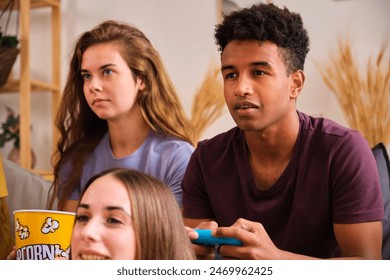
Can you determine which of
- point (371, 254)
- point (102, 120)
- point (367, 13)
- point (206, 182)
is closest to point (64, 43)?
point (102, 120)

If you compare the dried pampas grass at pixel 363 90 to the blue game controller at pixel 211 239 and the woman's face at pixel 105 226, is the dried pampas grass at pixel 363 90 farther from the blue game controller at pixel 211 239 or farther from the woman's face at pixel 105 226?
the woman's face at pixel 105 226

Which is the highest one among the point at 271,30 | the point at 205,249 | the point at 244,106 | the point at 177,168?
the point at 271,30

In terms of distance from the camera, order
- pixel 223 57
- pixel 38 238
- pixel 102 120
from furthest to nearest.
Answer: pixel 102 120 → pixel 223 57 → pixel 38 238

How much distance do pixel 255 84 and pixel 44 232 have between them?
0.40 m

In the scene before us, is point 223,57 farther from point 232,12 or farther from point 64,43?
point 64,43

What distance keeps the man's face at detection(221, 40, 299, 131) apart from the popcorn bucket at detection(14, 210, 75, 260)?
12.8 inches

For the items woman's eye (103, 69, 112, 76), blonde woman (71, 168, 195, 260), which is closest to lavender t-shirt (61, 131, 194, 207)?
woman's eye (103, 69, 112, 76)

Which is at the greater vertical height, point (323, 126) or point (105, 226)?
point (323, 126)

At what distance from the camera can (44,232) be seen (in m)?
0.80

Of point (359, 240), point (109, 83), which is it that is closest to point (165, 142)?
point (109, 83)

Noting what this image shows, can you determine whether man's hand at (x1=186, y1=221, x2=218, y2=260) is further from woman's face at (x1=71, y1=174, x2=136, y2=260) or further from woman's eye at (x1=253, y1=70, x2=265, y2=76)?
woman's eye at (x1=253, y1=70, x2=265, y2=76)

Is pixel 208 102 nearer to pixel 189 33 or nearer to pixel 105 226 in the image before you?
pixel 189 33

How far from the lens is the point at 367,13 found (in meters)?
1.05
